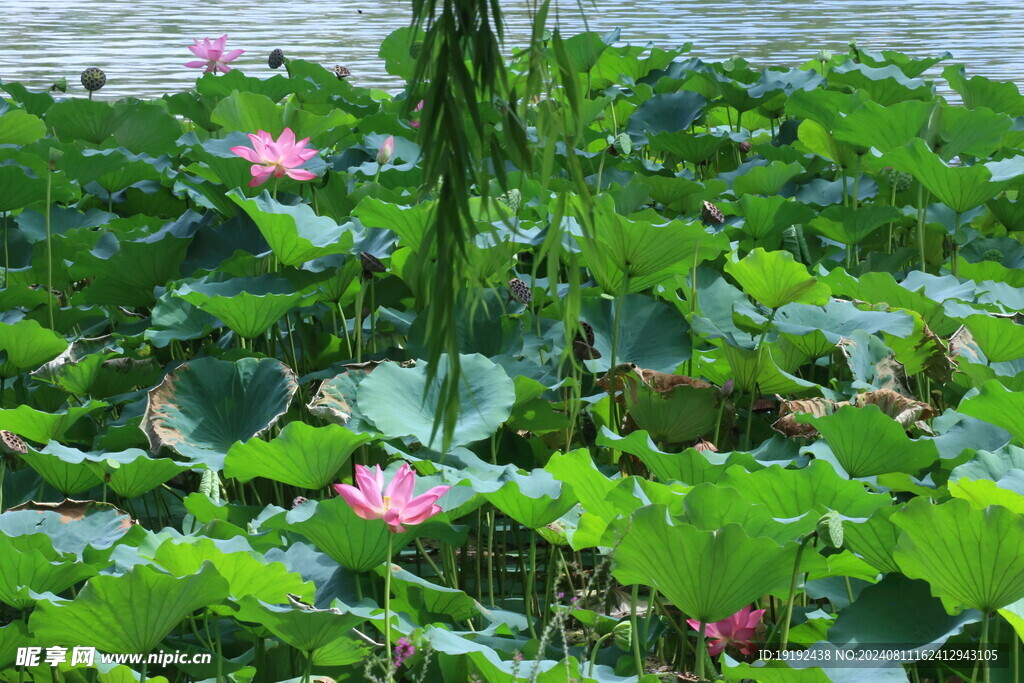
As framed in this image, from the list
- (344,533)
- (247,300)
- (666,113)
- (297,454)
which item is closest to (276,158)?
(247,300)

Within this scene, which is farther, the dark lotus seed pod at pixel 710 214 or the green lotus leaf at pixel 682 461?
the dark lotus seed pod at pixel 710 214

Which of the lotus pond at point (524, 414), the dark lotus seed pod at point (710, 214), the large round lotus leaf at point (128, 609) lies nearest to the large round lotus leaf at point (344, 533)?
the lotus pond at point (524, 414)

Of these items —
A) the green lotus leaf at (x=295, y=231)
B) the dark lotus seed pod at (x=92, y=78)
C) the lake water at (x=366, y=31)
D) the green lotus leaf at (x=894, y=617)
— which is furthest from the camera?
the lake water at (x=366, y=31)

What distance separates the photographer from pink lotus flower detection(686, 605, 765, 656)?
1013 mm

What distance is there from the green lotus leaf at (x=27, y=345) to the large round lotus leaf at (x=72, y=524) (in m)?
0.36

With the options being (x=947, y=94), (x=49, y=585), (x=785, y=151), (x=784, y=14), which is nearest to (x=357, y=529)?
(x=49, y=585)

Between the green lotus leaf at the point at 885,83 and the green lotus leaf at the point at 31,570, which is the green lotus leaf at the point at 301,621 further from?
the green lotus leaf at the point at 885,83

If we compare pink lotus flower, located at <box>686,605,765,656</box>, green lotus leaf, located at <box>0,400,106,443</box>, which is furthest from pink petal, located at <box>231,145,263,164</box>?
pink lotus flower, located at <box>686,605,765,656</box>

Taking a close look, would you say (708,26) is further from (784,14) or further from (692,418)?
(692,418)

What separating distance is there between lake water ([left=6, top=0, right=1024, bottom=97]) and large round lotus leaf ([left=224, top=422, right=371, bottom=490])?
2915 mm

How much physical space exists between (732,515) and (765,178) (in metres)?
1.25

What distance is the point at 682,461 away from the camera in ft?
3.52

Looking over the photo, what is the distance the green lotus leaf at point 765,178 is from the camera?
2.01 m

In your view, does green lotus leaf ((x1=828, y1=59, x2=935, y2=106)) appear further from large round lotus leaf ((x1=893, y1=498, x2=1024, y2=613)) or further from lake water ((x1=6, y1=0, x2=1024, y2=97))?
large round lotus leaf ((x1=893, y1=498, x2=1024, y2=613))
